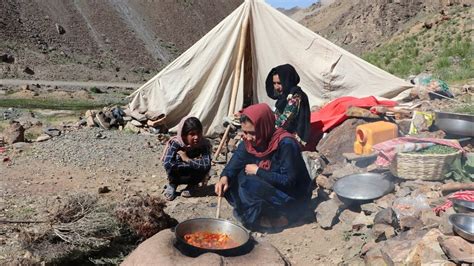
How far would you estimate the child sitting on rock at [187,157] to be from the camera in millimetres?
4520

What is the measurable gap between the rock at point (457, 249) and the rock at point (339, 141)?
8.68ft

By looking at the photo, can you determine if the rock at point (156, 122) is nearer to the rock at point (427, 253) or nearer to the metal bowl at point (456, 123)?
the metal bowl at point (456, 123)

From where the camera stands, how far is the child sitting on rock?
4.52 metres

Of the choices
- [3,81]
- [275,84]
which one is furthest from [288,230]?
[3,81]

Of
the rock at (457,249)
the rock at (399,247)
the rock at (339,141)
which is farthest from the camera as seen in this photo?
the rock at (339,141)

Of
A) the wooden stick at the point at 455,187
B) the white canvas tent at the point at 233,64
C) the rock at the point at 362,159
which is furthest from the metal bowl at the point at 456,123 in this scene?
the white canvas tent at the point at 233,64

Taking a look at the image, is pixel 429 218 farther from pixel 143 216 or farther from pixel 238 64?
pixel 238 64

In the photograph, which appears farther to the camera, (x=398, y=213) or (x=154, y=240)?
(x=398, y=213)

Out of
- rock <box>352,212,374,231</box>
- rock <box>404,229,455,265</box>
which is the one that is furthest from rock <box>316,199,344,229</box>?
rock <box>404,229,455,265</box>

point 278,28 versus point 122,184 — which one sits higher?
point 278,28

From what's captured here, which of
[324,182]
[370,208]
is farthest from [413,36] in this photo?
[370,208]

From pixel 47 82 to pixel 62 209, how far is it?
1824 cm

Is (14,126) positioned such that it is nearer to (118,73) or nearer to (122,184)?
(122,184)

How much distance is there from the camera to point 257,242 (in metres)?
2.66
